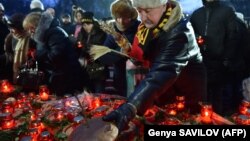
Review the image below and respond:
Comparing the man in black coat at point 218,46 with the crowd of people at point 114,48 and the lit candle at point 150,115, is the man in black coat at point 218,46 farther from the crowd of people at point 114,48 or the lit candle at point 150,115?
the lit candle at point 150,115

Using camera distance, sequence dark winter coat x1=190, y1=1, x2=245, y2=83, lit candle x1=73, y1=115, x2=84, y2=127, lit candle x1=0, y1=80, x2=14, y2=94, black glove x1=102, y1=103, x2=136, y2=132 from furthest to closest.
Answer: dark winter coat x1=190, y1=1, x2=245, y2=83 → lit candle x1=0, y1=80, x2=14, y2=94 → lit candle x1=73, y1=115, x2=84, y2=127 → black glove x1=102, y1=103, x2=136, y2=132

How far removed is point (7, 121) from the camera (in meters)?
1.90

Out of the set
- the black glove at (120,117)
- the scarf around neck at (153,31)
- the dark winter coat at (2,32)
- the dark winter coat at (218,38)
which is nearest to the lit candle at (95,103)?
the scarf around neck at (153,31)

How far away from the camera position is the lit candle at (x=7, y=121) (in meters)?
1.87

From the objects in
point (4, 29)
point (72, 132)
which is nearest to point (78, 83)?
point (4, 29)

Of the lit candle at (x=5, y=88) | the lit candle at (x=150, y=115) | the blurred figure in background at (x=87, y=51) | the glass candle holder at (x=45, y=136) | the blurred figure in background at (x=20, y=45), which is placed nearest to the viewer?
the glass candle holder at (x=45, y=136)

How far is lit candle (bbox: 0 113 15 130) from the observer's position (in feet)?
6.14

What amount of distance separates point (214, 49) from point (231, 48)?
0.20 metres

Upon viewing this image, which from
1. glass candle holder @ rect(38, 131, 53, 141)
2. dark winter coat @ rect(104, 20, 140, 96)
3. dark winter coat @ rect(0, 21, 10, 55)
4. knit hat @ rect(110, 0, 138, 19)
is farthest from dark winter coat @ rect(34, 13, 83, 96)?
glass candle holder @ rect(38, 131, 53, 141)

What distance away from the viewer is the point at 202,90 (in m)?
2.15

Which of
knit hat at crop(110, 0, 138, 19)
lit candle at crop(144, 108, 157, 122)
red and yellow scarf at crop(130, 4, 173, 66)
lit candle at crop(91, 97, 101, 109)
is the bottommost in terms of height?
lit candle at crop(144, 108, 157, 122)

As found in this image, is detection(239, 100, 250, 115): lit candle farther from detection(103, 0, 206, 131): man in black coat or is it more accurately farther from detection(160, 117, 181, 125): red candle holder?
detection(160, 117, 181, 125): red candle holder

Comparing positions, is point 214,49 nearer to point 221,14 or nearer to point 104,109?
point 221,14

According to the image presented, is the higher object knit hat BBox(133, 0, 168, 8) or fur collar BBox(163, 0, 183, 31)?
knit hat BBox(133, 0, 168, 8)
